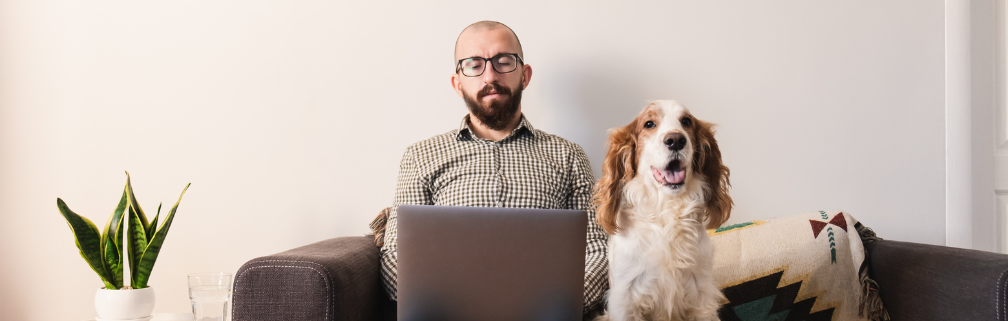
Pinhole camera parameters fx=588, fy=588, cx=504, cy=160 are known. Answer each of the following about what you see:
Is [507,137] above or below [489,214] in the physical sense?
above

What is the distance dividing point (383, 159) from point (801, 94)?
165cm

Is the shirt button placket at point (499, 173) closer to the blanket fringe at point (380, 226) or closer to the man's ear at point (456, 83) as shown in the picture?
the man's ear at point (456, 83)

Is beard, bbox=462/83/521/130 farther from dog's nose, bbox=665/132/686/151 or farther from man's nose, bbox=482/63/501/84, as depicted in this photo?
dog's nose, bbox=665/132/686/151

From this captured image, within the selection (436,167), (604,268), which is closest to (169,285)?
(436,167)

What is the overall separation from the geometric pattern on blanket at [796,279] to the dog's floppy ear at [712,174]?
0.43 metres

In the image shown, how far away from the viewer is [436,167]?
2074 mm

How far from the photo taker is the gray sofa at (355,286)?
1350 millimetres

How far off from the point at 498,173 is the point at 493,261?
0.84m

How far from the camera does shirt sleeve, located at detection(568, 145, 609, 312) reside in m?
1.71

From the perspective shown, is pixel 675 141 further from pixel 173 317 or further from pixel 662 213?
pixel 173 317

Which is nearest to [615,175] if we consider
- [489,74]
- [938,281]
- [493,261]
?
[493,261]

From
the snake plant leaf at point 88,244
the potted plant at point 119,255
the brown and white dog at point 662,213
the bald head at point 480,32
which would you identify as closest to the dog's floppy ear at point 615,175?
the brown and white dog at point 662,213

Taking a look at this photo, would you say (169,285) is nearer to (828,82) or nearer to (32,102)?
(32,102)

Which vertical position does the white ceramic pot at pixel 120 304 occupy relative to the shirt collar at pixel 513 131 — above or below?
below
